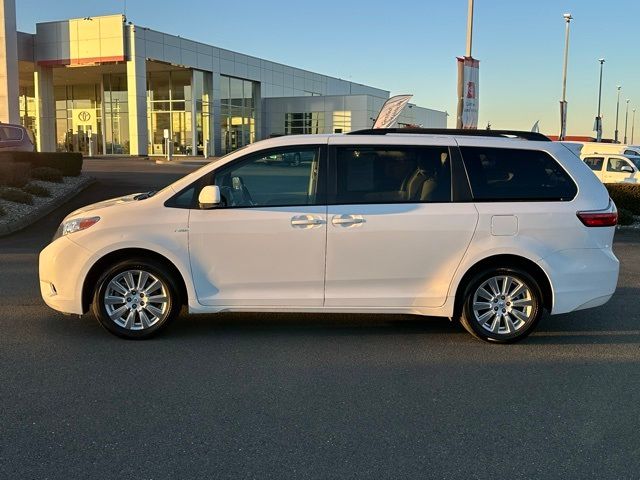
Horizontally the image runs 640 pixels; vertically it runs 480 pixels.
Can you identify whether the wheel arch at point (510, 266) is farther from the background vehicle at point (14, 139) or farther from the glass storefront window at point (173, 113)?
the glass storefront window at point (173, 113)

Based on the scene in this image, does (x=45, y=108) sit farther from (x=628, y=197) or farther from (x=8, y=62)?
(x=628, y=197)

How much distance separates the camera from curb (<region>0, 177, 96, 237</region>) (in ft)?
40.2

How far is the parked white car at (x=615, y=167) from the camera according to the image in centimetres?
2061

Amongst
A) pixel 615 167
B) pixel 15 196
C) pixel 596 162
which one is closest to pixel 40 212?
pixel 15 196

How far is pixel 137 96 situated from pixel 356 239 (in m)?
37.6

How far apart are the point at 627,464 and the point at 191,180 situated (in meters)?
4.00

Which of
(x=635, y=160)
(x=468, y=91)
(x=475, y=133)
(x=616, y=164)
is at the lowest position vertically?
(x=616, y=164)

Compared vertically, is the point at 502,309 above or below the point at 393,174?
below

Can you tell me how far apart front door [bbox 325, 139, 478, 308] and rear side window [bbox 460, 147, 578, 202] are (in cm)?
22

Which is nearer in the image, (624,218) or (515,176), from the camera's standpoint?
(515,176)

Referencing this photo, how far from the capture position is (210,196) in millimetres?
5492

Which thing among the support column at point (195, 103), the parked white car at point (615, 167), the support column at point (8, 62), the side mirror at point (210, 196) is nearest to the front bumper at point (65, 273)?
the side mirror at point (210, 196)

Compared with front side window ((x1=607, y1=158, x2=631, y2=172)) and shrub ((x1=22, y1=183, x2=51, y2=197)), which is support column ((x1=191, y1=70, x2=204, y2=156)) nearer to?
shrub ((x1=22, y1=183, x2=51, y2=197))

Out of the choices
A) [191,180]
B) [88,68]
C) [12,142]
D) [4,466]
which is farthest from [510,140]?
[88,68]
